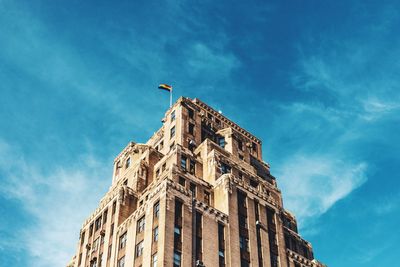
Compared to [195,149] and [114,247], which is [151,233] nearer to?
[114,247]

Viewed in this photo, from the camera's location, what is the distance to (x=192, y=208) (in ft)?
235

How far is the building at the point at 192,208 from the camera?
68938mm

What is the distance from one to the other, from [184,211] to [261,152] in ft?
125

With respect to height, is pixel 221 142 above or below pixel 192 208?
above

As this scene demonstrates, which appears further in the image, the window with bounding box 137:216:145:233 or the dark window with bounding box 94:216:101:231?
the dark window with bounding box 94:216:101:231

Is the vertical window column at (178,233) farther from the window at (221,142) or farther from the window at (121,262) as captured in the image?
the window at (221,142)

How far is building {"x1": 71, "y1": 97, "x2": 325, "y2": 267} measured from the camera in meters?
68.9

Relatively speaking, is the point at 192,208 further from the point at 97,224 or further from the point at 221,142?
the point at 221,142

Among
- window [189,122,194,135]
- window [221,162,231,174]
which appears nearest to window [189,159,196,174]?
window [221,162,231,174]

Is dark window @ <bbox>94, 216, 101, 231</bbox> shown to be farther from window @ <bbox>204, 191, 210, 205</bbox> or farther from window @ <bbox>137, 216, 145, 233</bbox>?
window @ <bbox>204, 191, 210, 205</bbox>

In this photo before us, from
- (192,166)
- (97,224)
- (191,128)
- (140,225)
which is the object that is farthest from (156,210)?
(191,128)

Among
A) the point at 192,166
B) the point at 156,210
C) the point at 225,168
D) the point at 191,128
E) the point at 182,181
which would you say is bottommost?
the point at 156,210

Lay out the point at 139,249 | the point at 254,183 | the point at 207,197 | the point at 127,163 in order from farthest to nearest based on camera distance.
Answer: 1. the point at 127,163
2. the point at 254,183
3. the point at 207,197
4. the point at 139,249

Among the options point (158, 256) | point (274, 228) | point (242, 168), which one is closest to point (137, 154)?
point (242, 168)
